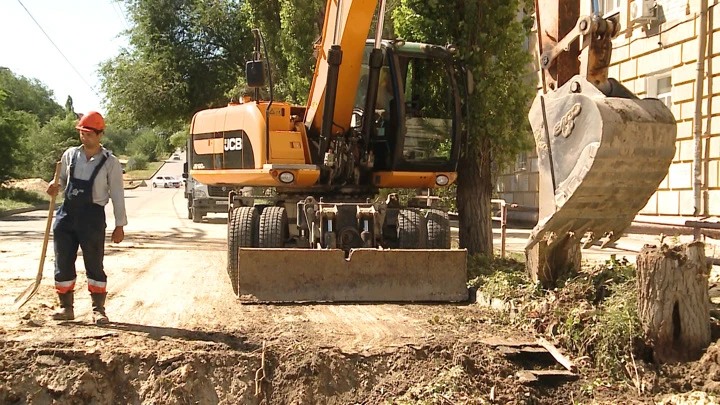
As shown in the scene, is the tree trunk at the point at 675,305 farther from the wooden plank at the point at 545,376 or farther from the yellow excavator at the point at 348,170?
the yellow excavator at the point at 348,170

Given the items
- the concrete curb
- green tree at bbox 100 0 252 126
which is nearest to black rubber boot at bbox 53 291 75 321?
green tree at bbox 100 0 252 126

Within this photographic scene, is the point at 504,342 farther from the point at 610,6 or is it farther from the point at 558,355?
the point at 610,6

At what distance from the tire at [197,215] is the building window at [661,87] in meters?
12.6

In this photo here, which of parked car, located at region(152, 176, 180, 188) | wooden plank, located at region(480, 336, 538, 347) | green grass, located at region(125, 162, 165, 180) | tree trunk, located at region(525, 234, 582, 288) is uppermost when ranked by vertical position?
green grass, located at region(125, 162, 165, 180)

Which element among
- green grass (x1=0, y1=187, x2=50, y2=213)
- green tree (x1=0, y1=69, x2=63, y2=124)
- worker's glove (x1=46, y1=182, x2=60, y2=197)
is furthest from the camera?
green tree (x1=0, y1=69, x2=63, y2=124)

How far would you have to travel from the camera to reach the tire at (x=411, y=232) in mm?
8133

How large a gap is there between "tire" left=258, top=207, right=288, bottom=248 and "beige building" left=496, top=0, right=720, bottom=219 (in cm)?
883

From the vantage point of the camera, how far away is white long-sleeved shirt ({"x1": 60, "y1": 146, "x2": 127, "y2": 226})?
6414 mm

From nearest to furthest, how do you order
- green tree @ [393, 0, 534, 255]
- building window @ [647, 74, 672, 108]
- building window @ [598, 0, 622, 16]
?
1. green tree @ [393, 0, 534, 255]
2. building window @ [647, 74, 672, 108]
3. building window @ [598, 0, 622, 16]

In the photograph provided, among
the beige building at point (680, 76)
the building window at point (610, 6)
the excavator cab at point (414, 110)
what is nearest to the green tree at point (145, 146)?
the building window at point (610, 6)

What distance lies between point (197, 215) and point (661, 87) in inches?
511

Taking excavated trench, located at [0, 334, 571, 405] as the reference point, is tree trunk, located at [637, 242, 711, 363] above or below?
above

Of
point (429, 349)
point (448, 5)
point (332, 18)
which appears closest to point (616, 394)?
point (429, 349)

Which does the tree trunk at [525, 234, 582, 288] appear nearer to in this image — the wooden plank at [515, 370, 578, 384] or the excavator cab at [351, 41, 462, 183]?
the wooden plank at [515, 370, 578, 384]
